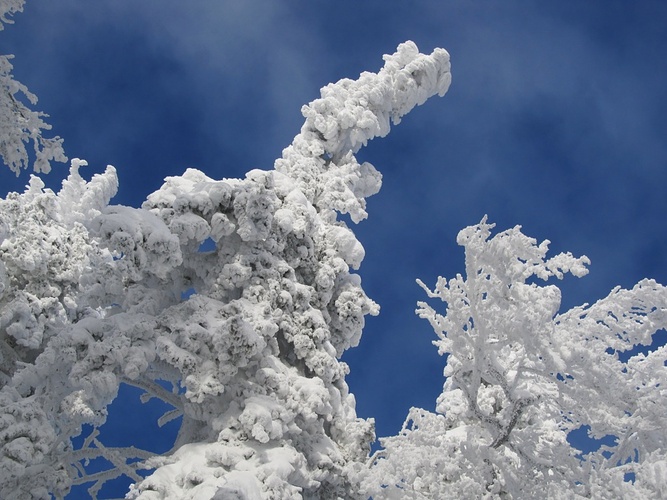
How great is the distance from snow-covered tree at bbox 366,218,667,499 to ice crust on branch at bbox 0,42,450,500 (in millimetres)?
1027

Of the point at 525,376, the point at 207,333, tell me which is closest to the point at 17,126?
the point at 207,333

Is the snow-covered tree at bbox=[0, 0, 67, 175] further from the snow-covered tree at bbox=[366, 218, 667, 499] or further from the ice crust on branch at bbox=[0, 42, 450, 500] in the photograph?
the snow-covered tree at bbox=[366, 218, 667, 499]

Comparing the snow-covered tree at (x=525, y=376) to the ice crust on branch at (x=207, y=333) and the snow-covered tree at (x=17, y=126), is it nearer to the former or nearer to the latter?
the ice crust on branch at (x=207, y=333)

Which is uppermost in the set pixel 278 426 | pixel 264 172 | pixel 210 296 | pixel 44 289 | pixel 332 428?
pixel 264 172

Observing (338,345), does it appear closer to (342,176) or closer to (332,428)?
(332,428)

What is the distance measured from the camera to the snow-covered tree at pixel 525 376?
8.04 metres

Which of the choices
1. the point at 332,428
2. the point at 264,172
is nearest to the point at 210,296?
the point at 264,172

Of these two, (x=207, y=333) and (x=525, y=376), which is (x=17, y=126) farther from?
(x=525, y=376)

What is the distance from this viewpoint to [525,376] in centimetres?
940

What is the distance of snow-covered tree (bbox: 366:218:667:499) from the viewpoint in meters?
8.04

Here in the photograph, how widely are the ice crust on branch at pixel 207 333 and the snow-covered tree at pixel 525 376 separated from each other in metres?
1.03

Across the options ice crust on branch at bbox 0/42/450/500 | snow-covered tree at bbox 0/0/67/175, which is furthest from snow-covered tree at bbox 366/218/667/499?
snow-covered tree at bbox 0/0/67/175

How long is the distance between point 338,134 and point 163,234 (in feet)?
17.9

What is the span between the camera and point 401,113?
14570 mm
